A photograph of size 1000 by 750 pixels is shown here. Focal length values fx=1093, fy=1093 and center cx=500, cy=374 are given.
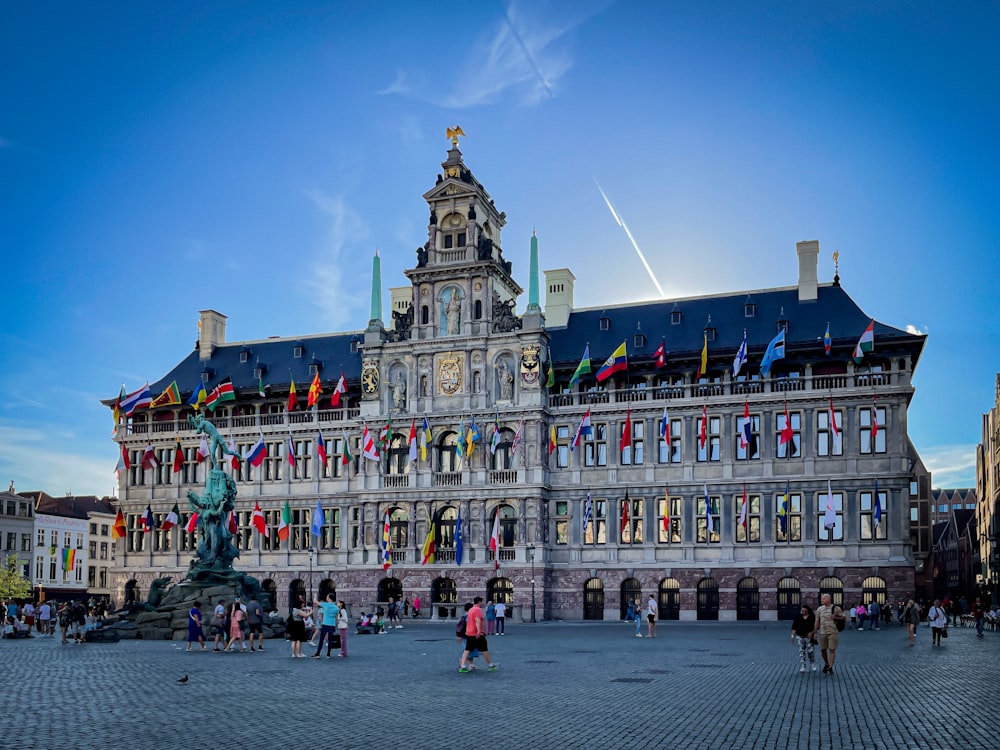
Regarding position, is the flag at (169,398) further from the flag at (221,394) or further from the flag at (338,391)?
the flag at (338,391)

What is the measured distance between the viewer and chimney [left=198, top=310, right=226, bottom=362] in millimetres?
86125

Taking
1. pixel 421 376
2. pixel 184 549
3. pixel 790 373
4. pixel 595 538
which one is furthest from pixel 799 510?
pixel 184 549

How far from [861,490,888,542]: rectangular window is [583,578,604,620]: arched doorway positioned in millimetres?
16300

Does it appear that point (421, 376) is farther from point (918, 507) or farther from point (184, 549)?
point (918, 507)

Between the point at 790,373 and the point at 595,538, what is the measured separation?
16.0m

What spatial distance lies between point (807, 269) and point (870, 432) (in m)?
11.9

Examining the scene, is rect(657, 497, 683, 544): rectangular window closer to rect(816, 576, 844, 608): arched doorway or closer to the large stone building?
the large stone building

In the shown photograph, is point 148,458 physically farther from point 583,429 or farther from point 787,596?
point 787,596

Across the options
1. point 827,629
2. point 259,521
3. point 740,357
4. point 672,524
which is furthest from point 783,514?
point 827,629

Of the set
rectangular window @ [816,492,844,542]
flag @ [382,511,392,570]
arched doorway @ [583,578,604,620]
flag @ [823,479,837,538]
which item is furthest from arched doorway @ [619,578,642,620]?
flag @ [382,511,392,570]

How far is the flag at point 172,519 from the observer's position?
253 ft

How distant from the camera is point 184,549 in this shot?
8094 centimetres

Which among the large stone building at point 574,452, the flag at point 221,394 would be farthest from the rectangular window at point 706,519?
the flag at point 221,394

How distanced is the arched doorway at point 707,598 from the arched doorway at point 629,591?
3.80 m
